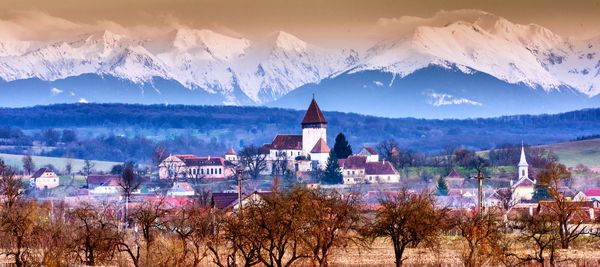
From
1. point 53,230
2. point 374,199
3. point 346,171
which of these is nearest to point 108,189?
point 346,171

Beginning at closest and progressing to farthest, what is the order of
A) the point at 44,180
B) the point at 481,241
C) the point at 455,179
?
the point at 481,241 → the point at 455,179 → the point at 44,180

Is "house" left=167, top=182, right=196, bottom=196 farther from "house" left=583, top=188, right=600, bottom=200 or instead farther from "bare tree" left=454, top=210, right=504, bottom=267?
"bare tree" left=454, top=210, right=504, bottom=267

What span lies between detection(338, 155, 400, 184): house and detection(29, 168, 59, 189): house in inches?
1635

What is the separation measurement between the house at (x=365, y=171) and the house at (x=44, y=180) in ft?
136

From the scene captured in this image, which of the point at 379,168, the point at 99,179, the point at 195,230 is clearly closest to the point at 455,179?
the point at 379,168

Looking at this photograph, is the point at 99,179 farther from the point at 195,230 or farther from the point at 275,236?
the point at 275,236

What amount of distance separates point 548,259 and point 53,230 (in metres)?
22.6

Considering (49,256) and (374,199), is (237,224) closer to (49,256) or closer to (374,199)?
(49,256)

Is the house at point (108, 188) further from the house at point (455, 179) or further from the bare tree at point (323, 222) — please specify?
the bare tree at point (323, 222)

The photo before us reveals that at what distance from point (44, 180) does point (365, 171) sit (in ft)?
152

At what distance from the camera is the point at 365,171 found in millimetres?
187375

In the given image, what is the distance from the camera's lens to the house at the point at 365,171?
178 meters

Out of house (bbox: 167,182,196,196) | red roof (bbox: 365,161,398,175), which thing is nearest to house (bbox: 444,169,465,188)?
red roof (bbox: 365,161,398,175)

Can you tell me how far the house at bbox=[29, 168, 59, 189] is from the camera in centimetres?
17588
